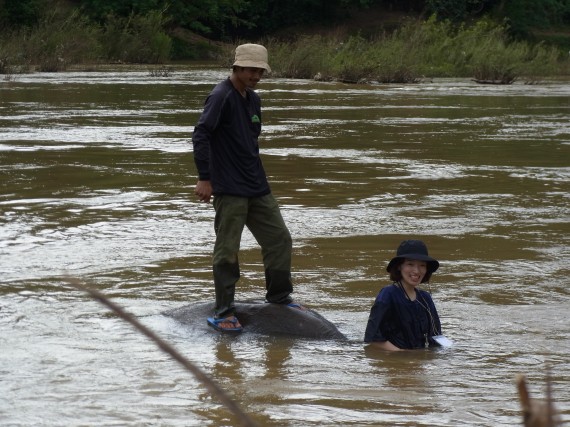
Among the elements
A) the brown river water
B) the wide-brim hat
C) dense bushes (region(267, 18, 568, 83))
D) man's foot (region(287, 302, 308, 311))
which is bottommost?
the brown river water

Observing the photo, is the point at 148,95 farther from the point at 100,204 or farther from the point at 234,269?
the point at 234,269

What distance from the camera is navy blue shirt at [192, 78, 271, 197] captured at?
643 centimetres

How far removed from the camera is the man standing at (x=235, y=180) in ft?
21.1

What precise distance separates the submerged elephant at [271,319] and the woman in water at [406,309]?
338 millimetres

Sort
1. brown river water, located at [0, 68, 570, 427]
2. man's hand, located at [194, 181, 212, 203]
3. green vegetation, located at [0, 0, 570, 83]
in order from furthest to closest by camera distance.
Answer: green vegetation, located at [0, 0, 570, 83] < man's hand, located at [194, 181, 212, 203] < brown river water, located at [0, 68, 570, 427]

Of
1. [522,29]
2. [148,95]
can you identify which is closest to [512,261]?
[148,95]

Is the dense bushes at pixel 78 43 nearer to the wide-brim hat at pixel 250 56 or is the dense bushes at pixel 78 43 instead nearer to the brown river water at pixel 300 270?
the brown river water at pixel 300 270

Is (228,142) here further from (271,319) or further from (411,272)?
(411,272)

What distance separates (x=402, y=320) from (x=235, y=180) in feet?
4.02

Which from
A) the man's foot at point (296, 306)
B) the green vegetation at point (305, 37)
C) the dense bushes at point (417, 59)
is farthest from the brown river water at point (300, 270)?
the green vegetation at point (305, 37)

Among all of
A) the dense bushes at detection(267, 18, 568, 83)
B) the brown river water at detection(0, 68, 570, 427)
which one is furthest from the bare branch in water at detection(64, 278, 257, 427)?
the dense bushes at detection(267, 18, 568, 83)

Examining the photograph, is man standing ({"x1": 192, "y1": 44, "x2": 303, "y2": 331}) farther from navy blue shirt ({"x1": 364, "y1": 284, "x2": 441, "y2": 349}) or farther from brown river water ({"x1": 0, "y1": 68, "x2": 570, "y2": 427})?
navy blue shirt ({"x1": 364, "y1": 284, "x2": 441, "y2": 349})

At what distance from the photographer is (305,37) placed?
41.5 metres

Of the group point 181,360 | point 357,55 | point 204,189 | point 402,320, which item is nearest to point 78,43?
point 357,55
